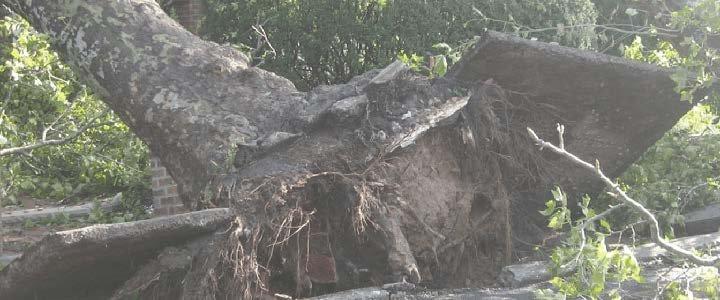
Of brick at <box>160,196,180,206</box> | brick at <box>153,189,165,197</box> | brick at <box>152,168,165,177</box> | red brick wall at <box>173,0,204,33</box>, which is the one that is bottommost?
brick at <box>160,196,180,206</box>

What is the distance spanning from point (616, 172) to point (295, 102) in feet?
6.37

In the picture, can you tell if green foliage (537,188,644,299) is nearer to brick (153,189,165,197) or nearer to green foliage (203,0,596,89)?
brick (153,189,165,197)

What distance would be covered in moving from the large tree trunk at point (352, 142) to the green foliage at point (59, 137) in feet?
6.36

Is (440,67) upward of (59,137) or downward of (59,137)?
upward

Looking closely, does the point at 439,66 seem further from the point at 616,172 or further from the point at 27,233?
the point at 27,233

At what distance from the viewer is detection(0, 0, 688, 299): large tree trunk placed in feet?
11.6

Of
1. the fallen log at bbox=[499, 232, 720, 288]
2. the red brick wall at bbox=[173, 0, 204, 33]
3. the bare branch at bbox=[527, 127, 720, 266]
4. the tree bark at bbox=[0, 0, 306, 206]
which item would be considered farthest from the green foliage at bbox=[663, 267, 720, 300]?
the red brick wall at bbox=[173, 0, 204, 33]

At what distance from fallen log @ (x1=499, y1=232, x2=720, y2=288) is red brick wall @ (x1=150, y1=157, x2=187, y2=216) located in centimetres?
356

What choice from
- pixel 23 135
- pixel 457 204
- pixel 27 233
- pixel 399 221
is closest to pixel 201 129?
pixel 399 221

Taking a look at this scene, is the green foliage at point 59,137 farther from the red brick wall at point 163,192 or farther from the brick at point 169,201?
the brick at point 169,201

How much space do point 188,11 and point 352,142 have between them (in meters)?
6.83

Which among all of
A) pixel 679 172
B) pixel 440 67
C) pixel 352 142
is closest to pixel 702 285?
pixel 352 142

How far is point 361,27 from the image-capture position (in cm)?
777

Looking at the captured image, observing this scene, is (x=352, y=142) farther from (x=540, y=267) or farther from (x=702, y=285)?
(x=702, y=285)
